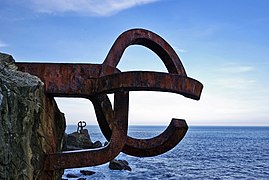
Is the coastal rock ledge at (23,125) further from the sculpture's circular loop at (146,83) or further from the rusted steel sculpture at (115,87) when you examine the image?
the sculpture's circular loop at (146,83)

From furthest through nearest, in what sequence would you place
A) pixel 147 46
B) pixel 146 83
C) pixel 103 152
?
pixel 147 46
pixel 103 152
pixel 146 83

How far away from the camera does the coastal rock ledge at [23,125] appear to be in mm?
2889

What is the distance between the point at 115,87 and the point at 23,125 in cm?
99

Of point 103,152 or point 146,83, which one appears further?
point 103,152

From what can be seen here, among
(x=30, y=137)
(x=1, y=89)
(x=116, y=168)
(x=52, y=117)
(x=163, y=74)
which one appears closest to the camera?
(x=1, y=89)

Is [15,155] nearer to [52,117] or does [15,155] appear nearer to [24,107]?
[24,107]

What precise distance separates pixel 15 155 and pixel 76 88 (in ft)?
3.51

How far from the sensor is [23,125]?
3.06 m

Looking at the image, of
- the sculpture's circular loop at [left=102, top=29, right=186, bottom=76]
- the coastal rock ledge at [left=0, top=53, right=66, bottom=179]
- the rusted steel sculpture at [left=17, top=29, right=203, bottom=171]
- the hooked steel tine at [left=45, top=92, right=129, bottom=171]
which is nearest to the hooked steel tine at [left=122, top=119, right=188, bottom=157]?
the rusted steel sculpture at [left=17, top=29, right=203, bottom=171]

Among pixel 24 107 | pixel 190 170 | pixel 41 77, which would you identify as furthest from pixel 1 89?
pixel 190 170

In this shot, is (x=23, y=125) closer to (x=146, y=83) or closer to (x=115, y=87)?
(x=115, y=87)

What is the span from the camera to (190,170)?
32.9 m

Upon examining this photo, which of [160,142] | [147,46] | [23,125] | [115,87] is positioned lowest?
[160,142]

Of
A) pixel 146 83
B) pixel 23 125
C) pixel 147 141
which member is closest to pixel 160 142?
pixel 147 141
